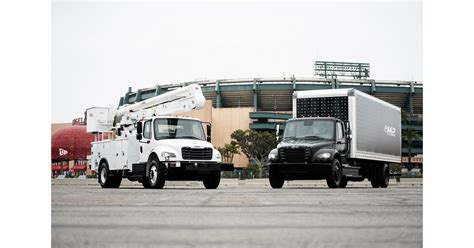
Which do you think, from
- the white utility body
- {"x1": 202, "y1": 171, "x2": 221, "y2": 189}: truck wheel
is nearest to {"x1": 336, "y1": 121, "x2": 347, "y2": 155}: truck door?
the white utility body

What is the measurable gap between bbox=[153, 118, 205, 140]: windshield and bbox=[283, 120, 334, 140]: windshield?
8.49 feet

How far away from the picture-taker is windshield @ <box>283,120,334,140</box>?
18747 millimetres

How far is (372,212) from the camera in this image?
8656mm

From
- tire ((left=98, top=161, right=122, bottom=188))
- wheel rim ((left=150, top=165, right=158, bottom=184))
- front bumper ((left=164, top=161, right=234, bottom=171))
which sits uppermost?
front bumper ((left=164, top=161, right=234, bottom=171))

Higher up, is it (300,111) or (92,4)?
(92,4)

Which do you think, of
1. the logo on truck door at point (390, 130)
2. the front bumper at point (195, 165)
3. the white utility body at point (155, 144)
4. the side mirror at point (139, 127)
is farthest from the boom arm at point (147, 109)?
the logo on truck door at point (390, 130)

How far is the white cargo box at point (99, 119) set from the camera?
2258 cm

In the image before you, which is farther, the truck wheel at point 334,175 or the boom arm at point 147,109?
the boom arm at point 147,109

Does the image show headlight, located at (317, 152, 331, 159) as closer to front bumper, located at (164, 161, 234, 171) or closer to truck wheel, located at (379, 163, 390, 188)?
front bumper, located at (164, 161, 234, 171)

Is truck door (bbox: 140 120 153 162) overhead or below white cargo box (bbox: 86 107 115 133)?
below

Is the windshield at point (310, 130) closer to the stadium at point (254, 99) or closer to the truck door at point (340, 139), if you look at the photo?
the truck door at point (340, 139)
